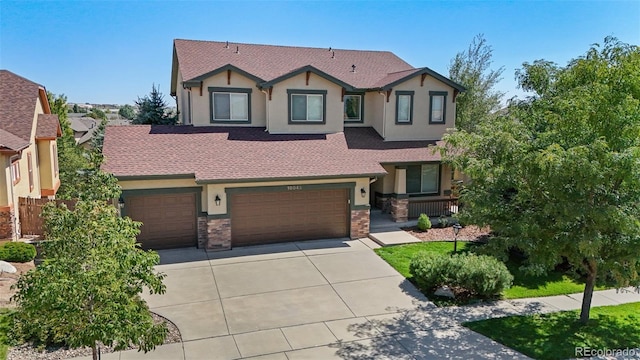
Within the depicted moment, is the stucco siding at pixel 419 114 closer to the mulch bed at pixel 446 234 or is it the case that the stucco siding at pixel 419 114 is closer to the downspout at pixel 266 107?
the mulch bed at pixel 446 234

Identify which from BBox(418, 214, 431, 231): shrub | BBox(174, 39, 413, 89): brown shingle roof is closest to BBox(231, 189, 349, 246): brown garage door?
BBox(418, 214, 431, 231): shrub

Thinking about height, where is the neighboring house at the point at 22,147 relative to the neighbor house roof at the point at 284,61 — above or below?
below

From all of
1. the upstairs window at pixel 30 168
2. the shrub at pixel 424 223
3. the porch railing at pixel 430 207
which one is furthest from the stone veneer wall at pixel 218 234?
the upstairs window at pixel 30 168

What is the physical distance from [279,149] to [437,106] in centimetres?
845

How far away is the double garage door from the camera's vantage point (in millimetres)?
15656

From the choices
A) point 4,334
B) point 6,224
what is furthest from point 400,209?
point 6,224

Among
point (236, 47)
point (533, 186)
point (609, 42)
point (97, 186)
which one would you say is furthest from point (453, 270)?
point (236, 47)

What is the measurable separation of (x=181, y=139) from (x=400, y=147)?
9.58 m

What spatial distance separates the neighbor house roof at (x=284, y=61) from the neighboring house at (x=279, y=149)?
0.10m

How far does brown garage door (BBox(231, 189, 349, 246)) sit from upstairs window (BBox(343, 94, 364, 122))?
5595 millimetres

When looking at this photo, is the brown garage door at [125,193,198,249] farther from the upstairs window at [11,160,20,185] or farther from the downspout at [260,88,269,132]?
the upstairs window at [11,160,20,185]

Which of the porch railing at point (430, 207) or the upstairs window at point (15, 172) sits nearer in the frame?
the upstairs window at point (15, 172)

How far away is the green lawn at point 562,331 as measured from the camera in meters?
9.68

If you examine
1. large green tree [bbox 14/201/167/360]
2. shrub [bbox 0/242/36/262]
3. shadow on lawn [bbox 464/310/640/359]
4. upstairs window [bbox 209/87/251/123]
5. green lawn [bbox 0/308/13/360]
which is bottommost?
shadow on lawn [bbox 464/310/640/359]
